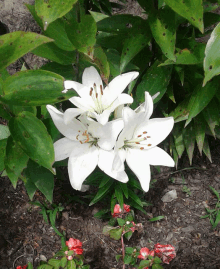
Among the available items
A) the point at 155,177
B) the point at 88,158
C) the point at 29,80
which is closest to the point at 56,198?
the point at 155,177

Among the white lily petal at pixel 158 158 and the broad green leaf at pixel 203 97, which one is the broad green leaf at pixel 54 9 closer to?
the white lily petal at pixel 158 158

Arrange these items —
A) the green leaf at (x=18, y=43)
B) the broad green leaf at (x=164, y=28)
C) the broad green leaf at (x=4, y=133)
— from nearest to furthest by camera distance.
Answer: the green leaf at (x=18, y=43)
the broad green leaf at (x=164, y=28)
the broad green leaf at (x=4, y=133)

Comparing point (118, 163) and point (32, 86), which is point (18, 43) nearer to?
point (32, 86)

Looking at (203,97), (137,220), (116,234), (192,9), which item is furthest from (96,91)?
(137,220)

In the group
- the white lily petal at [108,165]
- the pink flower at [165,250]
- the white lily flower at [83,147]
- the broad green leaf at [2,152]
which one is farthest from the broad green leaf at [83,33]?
the pink flower at [165,250]

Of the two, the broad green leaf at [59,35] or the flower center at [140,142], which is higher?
the broad green leaf at [59,35]

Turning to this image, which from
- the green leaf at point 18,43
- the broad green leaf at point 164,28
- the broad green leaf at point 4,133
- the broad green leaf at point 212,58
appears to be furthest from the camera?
the broad green leaf at point 4,133

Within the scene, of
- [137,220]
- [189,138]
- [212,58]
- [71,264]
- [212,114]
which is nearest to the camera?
[212,58]
